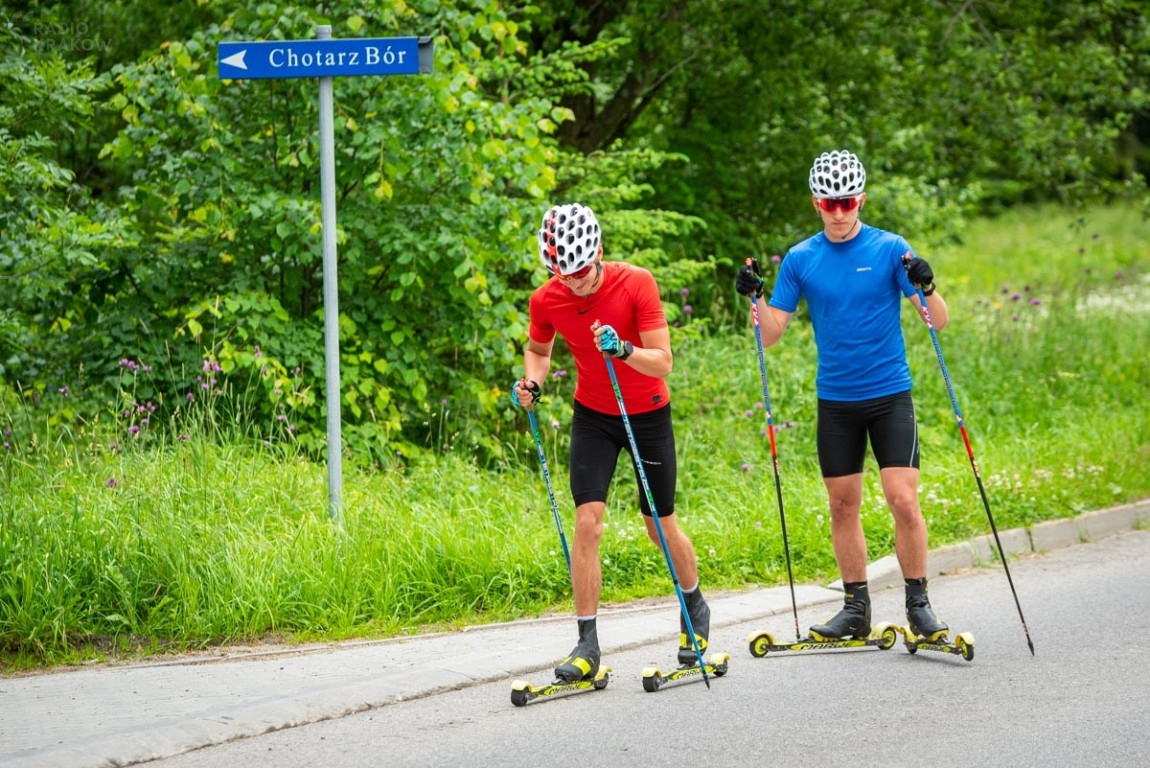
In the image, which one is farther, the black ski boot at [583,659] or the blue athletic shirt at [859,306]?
the blue athletic shirt at [859,306]

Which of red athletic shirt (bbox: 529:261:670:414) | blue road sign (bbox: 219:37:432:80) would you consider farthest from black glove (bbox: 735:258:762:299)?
blue road sign (bbox: 219:37:432:80)

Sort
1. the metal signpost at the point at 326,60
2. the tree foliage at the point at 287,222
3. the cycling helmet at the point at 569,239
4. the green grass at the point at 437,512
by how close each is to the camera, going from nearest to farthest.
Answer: the cycling helmet at the point at 569,239 < the green grass at the point at 437,512 < the metal signpost at the point at 326,60 < the tree foliage at the point at 287,222

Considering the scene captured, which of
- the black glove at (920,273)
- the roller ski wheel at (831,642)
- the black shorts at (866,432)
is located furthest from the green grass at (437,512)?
the black glove at (920,273)

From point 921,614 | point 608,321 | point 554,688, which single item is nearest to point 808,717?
point 554,688

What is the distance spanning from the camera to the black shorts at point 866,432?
6496 millimetres

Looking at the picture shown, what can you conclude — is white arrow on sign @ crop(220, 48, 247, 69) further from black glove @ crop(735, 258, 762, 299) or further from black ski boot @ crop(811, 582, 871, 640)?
black ski boot @ crop(811, 582, 871, 640)

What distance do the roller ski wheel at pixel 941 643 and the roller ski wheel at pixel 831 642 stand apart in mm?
83

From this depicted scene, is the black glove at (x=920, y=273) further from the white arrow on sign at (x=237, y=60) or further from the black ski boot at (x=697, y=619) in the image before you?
the white arrow on sign at (x=237, y=60)

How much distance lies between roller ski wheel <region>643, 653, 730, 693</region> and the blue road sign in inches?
145

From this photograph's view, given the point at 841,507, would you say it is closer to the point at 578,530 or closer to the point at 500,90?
the point at 578,530

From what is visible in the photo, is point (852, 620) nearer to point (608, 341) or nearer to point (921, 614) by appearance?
point (921, 614)

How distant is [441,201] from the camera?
10.2m

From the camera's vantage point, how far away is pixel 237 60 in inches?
303

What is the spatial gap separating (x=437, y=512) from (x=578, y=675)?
8.32ft
